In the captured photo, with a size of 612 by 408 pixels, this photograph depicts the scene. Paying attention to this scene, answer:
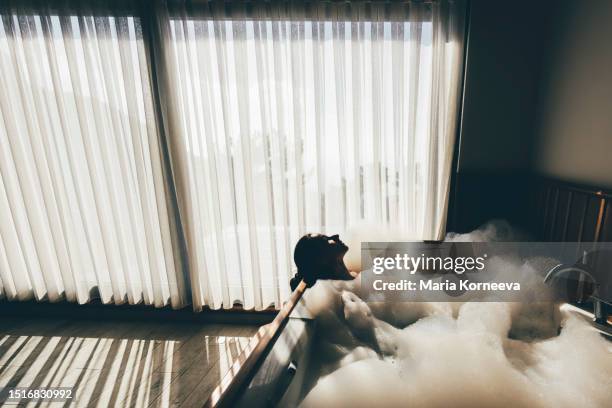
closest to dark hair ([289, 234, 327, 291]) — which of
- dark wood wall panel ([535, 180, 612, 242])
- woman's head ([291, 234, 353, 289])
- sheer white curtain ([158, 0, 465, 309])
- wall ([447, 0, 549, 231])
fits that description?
woman's head ([291, 234, 353, 289])

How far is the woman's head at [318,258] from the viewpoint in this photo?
55.1 inches

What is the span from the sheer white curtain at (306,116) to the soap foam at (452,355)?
621mm

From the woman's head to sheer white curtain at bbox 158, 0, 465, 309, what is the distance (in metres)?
0.52

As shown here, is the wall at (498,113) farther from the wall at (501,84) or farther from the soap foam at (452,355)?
the soap foam at (452,355)

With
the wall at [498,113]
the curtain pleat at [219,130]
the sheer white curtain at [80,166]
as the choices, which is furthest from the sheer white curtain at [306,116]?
the sheer white curtain at [80,166]

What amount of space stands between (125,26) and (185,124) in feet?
2.11

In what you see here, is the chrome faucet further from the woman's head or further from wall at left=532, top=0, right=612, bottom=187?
the woman's head

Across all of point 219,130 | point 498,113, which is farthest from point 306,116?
point 498,113

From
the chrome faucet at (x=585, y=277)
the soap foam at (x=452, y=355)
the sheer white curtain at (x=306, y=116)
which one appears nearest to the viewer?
the chrome faucet at (x=585, y=277)

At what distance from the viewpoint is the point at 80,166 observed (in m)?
2.02

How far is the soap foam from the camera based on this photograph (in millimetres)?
1051

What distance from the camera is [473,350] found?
1.22 metres

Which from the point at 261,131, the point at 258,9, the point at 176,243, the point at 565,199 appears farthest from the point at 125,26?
the point at 565,199

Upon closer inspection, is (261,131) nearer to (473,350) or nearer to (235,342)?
(235,342)
